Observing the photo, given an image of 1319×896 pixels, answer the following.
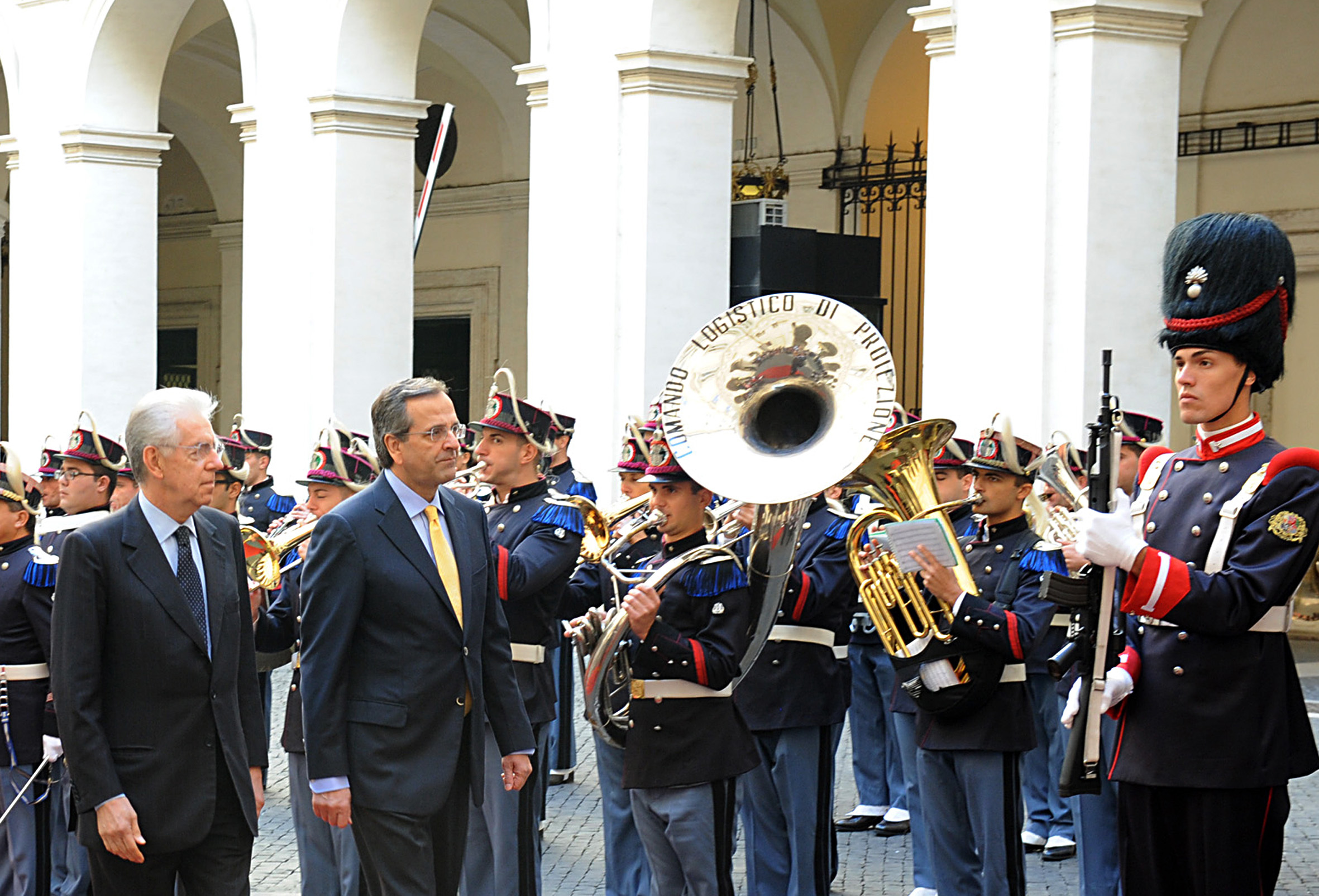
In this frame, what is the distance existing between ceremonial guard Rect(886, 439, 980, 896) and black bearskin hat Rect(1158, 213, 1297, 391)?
1.35 metres

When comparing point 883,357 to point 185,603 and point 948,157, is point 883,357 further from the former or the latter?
point 948,157

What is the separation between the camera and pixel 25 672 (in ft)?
18.7

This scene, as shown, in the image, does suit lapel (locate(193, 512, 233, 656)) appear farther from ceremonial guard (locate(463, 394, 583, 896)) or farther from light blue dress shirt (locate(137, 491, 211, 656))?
ceremonial guard (locate(463, 394, 583, 896))

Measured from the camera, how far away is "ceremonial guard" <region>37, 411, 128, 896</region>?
6176mm

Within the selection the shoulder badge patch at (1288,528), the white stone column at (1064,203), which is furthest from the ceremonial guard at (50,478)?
the shoulder badge patch at (1288,528)

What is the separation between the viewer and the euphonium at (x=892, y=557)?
17.0 feet

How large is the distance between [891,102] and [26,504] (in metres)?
12.0

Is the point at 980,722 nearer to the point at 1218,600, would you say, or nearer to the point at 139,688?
the point at 1218,600

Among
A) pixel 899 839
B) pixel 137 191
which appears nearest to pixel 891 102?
pixel 137 191

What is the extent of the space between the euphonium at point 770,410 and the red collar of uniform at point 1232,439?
961 millimetres

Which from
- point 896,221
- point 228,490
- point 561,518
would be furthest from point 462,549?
point 896,221

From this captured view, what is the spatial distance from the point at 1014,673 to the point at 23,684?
3.23 m

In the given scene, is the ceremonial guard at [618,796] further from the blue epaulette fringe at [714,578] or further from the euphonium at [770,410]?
the euphonium at [770,410]

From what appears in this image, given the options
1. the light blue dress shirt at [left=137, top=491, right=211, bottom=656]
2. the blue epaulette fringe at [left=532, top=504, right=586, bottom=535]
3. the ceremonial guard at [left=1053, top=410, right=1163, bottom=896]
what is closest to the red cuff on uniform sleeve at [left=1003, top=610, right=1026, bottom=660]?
the ceremonial guard at [left=1053, top=410, right=1163, bottom=896]
